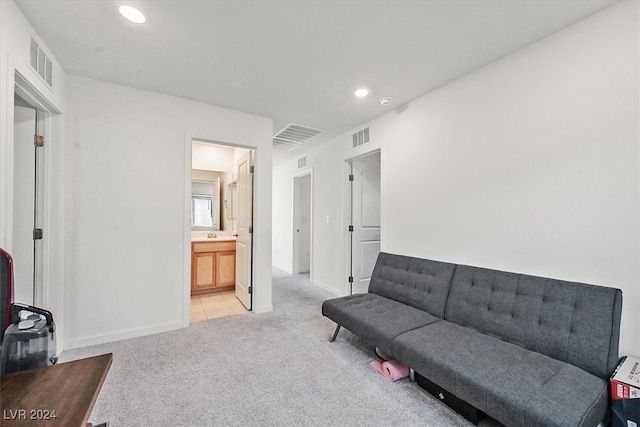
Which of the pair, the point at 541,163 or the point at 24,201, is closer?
the point at 541,163

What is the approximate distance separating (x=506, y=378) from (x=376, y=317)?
0.98 metres

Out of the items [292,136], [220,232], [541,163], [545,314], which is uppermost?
[292,136]

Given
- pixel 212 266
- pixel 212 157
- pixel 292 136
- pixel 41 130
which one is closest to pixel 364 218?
pixel 292 136

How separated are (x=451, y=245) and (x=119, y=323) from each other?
10.9 feet

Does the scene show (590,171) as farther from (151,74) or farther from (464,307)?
(151,74)

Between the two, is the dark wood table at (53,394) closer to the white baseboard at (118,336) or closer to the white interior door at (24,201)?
the white interior door at (24,201)

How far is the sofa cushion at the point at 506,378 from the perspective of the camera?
1.23 metres

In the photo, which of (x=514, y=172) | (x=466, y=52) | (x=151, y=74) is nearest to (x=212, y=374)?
(x=151, y=74)

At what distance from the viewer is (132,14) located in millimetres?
1808

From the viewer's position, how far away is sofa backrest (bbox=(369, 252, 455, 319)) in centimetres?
239

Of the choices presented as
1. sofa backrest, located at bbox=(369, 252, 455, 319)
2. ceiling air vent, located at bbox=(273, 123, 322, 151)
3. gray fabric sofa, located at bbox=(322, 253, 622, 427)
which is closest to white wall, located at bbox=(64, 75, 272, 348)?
ceiling air vent, located at bbox=(273, 123, 322, 151)

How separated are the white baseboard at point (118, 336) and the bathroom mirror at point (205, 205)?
220 cm

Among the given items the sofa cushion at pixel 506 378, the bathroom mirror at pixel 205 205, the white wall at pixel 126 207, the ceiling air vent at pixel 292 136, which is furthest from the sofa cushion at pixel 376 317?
the bathroom mirror at pixel 205 205

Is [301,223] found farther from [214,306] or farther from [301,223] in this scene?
[214,306]
